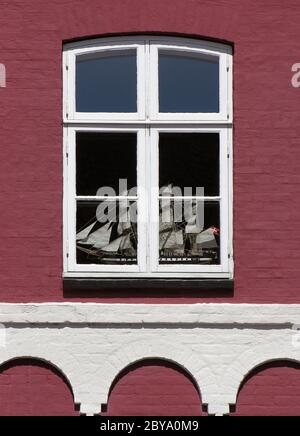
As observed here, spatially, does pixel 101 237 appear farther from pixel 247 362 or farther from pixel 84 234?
pixel 247 362

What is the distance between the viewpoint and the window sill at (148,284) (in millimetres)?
9367

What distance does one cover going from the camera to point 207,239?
9570 millimetres

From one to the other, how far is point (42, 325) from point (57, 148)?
1.43 metres

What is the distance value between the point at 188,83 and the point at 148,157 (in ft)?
2.32

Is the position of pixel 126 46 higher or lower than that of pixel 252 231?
higher

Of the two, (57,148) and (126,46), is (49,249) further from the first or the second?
(126,46)

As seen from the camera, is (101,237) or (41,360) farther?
(101,237)

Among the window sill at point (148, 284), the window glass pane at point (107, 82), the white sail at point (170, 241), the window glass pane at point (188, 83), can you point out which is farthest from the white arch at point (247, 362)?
the window glass pane at point (107, 82)

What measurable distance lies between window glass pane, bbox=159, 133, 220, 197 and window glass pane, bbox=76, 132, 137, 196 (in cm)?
25

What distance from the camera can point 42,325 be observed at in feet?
30.7

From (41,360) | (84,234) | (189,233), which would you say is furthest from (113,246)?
(41,360)

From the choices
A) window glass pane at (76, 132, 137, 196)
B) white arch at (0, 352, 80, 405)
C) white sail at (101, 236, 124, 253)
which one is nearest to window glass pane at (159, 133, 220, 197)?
window glass pane at (76, 132, 137, 196)

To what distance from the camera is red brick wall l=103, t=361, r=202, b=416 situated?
9.34 metres
